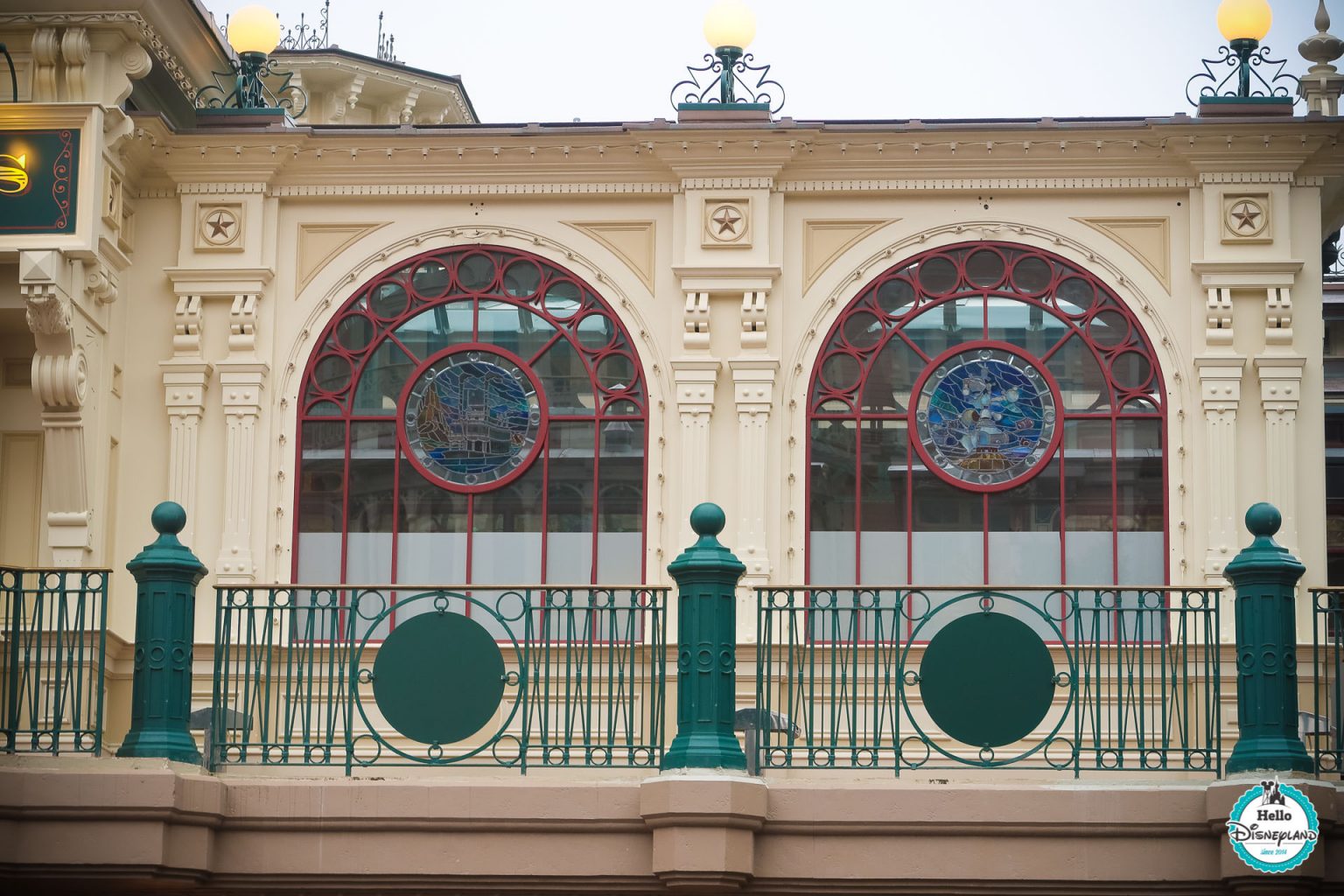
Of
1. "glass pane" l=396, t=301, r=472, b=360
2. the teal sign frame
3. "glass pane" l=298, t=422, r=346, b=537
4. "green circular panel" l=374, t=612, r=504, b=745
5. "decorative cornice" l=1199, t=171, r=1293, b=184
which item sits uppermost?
"decorative cornice" l=1199, t=171, r=1293, b=184

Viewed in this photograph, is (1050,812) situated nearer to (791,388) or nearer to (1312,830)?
(1312,830)

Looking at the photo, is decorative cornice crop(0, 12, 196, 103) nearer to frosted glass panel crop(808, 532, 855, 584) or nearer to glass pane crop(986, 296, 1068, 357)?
frosted glass panel crop(808, 532, 855, 584)

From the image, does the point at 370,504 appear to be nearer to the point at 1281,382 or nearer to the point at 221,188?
the point at 221,188

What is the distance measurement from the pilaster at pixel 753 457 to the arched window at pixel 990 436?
0.33 meters

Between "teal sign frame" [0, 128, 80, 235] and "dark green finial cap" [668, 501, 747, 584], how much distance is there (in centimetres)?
548

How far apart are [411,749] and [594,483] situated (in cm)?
221

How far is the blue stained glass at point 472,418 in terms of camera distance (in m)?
14.7

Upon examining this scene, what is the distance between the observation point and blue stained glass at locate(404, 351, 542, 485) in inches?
580

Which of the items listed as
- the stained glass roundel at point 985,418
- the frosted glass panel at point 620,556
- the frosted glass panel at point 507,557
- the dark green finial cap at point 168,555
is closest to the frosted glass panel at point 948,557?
the stained glass roundel at point 985,418

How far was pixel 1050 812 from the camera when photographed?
10.4 m

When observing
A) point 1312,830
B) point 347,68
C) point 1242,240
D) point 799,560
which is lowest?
point 1312,830

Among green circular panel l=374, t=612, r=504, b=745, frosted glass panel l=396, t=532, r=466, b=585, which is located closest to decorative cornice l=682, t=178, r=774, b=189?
frosted glass panel l=396, t=532, r=466, b=585

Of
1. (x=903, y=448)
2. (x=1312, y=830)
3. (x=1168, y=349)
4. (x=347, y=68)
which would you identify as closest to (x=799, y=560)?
(x=903, y=448)

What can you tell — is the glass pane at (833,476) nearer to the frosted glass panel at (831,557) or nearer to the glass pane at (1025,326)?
the frosted glass panel at (831,557)
